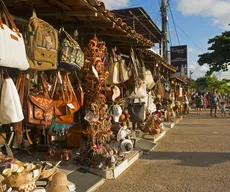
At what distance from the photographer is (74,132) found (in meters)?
6.07

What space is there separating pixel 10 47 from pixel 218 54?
23.6m

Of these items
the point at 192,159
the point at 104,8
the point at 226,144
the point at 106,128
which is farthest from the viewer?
the point at 226,144

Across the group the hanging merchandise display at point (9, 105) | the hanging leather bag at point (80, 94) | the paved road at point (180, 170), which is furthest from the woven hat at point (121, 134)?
the hanging merchandise display at point (9, 105)

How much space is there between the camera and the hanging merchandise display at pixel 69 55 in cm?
408

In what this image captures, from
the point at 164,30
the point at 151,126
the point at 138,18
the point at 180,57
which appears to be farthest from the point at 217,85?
the point at 151,126

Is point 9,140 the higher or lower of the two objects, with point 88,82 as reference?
lower

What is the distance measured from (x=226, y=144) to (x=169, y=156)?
2489 millimetres

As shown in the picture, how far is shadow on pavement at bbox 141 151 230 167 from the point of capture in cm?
631

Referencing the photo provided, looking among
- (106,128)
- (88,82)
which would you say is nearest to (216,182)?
(106,128)

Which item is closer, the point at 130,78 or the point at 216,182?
the point at 216,182

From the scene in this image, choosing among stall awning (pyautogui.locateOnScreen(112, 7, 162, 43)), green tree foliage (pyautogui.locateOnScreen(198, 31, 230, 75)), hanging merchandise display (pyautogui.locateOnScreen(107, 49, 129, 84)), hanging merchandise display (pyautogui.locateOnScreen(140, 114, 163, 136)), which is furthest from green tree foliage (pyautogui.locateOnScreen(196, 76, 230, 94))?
hanging merchandise display (pyautogui.locateOnScreen(107, 49, 129, 84))

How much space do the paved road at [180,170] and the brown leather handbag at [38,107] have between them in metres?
1.65

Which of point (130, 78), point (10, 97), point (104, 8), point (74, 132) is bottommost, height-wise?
point (74, 132)

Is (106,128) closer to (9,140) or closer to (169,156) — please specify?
(9,140)
